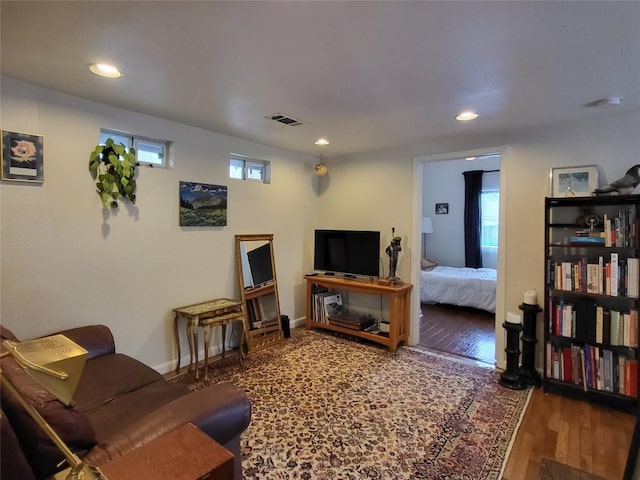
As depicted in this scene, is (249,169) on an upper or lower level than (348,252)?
upper

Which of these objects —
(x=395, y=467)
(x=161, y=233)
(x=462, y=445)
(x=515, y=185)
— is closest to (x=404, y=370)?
(x=462, y=445)

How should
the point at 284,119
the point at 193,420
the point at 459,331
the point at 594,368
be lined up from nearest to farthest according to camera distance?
the point at 193,420 < the point at 594,368 < the point at 284,119 < the point at 459,331

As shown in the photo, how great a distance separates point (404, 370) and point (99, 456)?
2604mm

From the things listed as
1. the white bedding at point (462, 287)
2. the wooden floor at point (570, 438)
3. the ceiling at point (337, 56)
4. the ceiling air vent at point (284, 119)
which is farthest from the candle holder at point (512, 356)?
the ceiling air vent at point (284, 119)

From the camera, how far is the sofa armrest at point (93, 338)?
7.73ft

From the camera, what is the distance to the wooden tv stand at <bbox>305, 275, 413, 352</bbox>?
3676mm

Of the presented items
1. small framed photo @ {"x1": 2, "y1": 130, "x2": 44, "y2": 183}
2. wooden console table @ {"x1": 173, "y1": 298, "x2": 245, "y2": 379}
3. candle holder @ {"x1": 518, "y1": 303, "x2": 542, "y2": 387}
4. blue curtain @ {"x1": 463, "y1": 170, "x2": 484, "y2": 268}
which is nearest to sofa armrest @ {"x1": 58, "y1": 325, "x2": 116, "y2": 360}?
wooden console table @ {"x1": 173, "y1": 298, "x2": 245, "y2": 379}

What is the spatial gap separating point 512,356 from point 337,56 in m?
2.81

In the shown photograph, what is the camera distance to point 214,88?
2330 millimetres

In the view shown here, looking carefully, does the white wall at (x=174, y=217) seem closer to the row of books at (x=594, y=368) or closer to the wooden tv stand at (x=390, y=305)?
the wooden tv stand at (x=390, y=305)

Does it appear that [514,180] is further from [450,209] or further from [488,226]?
[450,209]

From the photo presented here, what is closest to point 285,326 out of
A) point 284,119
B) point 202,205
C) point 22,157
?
point 202,205

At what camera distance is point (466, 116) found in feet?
9.33

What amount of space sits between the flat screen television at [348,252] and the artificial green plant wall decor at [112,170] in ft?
7.69
